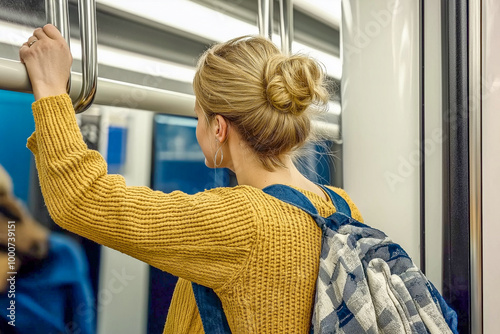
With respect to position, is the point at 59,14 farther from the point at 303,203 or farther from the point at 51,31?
the point at 303,203

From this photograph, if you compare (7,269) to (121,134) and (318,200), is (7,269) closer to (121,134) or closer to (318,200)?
(121,134)

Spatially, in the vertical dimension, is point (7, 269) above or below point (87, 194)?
below

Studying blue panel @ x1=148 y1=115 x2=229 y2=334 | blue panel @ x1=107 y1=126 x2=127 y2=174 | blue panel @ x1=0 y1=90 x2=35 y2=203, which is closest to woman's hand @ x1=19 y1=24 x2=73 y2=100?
blue panel @ x1=0 y1=90 x2=35 y2=203

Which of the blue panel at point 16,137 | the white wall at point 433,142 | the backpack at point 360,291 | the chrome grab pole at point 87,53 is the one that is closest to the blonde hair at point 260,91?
the backpack at point 360,291

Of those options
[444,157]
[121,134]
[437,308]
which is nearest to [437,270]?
[444,157]

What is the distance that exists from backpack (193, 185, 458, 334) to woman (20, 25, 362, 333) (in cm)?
4

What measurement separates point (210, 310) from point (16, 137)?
556mm

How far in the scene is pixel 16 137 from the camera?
3.42 ft

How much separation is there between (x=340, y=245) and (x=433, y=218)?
92cm

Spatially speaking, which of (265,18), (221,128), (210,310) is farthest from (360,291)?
(265,18)

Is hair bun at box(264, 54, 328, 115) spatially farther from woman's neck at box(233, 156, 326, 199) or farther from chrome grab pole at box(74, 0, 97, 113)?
chrome grab pole at box(74, 0, 97, 113)

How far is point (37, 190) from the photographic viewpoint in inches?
42.1

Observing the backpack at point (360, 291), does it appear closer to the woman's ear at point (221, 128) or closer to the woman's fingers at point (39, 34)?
the woman's ear at point (221, 128)

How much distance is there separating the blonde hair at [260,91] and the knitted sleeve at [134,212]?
17 centimetres
